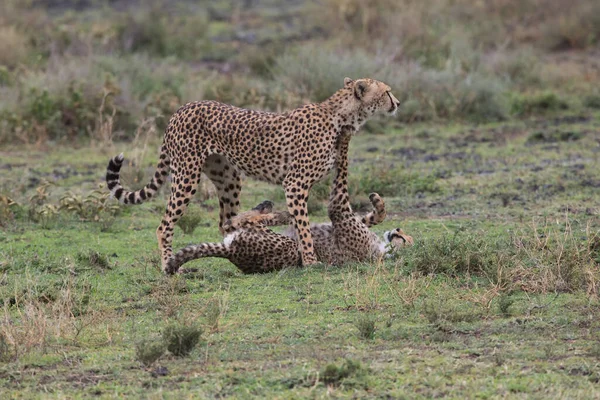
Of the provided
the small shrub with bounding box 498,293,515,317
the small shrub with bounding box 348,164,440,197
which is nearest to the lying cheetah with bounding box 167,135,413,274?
the small shrub with bounding box 498,293,515,317

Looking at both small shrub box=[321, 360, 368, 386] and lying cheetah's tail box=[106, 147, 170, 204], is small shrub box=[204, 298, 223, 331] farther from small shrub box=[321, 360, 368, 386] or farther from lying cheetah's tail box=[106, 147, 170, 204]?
lying cheetah's tail box=[106, 147, 170, 204]

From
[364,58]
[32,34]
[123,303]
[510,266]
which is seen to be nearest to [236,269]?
[123,303]

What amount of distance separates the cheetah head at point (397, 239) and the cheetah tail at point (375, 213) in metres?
0.20

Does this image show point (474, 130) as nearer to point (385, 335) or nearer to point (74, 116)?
point (74, 116)

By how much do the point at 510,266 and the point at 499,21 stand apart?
14653mm

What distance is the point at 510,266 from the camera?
26.0 feet

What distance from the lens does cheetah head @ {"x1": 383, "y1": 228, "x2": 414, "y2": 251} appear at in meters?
8.92

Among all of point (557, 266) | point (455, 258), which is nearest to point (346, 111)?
point (455, 258)

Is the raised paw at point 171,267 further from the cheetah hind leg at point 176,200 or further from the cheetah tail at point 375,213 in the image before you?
the cheetah tail at point 375,213

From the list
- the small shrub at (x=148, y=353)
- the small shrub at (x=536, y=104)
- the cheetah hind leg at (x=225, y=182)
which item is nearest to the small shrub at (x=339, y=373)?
the small shrub at (x=148, y=353)

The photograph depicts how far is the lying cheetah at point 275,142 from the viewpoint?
8.50 m

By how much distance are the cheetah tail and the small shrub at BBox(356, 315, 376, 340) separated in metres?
2.72

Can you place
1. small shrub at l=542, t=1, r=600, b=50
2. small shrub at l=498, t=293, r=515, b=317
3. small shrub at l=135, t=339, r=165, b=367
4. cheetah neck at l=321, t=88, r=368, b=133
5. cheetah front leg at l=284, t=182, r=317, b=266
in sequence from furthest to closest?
small shrub at l=542, t=1, r=600, b=50 < cheetah neck at l=321, t=88, r=368, b=133 < cheetah front leg at l=284, t=182, r=317, b=266 < small shrub at l=498, t=293, r=515, b=317 < small shrub at l=135, t=339, r=165, b=367

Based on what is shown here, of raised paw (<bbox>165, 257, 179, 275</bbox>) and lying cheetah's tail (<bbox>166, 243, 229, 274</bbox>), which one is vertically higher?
lying cheetah's tail (<bbox>166, 243, 229, 274</bbox>)
